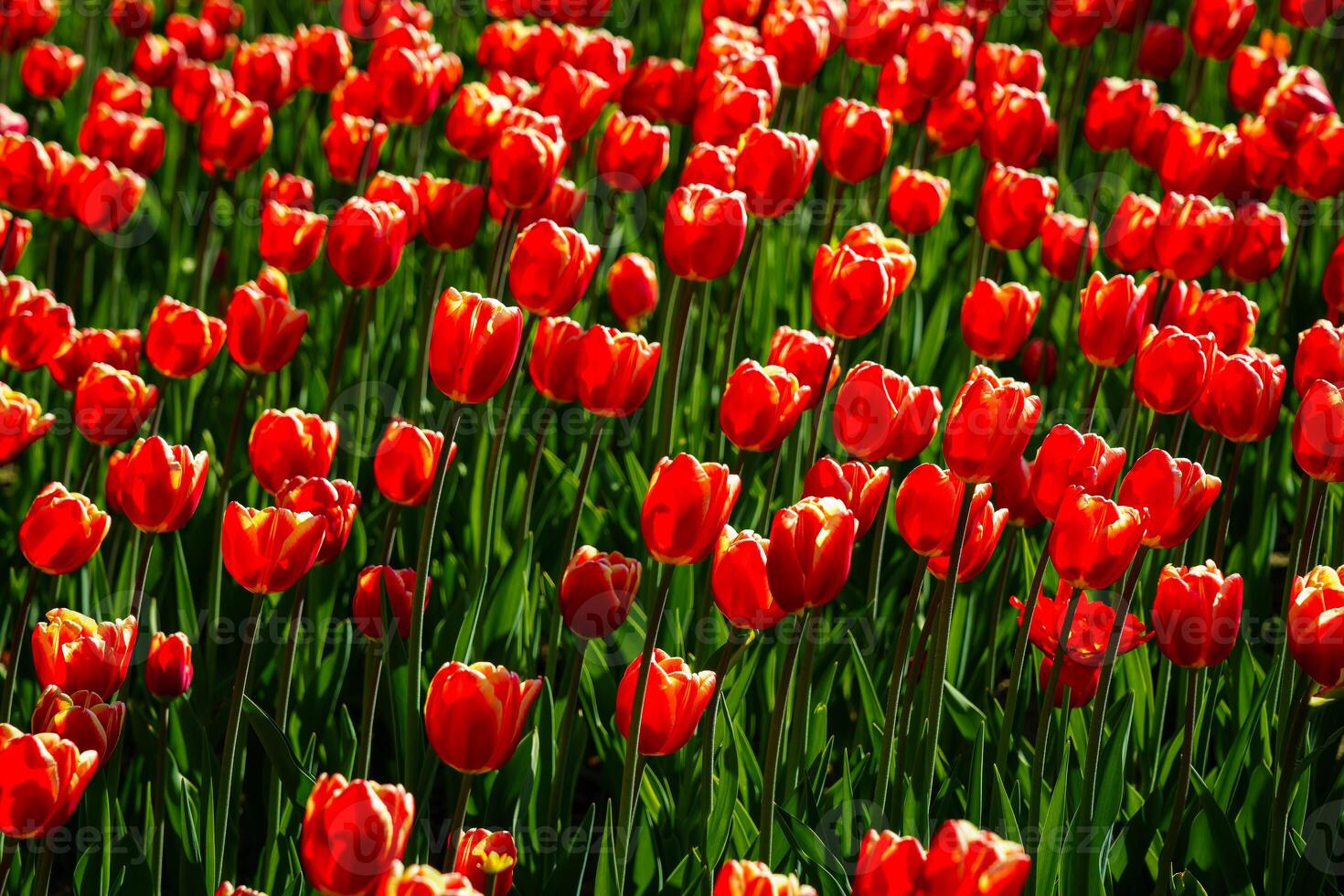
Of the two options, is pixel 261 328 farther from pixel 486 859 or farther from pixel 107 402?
pixel 486 859

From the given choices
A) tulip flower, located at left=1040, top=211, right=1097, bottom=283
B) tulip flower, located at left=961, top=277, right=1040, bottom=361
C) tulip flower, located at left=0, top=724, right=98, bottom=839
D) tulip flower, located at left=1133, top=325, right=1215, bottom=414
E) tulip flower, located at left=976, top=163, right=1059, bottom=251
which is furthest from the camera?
tulip flower, located at left=1040, top=211, right=1097, bottom=283

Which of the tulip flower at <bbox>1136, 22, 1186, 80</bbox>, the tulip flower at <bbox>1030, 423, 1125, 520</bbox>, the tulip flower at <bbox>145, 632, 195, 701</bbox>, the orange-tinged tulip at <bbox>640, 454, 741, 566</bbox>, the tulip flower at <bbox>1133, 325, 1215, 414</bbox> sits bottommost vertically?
the tulip flower at <bbox>145, 632, 195, 701</bbox>

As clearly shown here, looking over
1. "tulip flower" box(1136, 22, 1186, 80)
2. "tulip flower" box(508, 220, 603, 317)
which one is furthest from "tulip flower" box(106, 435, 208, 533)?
"tulip flower" box(1136, 22, 1186, 80)

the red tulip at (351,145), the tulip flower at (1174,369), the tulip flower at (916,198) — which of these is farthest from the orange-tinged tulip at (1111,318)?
the red tulip at (351,145)

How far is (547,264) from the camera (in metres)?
2.26

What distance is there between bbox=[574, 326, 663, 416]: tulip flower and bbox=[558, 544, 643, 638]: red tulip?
0.31m

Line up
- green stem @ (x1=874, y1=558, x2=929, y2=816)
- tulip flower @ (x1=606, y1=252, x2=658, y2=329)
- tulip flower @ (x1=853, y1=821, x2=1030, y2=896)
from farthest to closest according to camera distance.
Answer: tulip flower @ (x1=606, y1=252, x2=658, y2=329)
green stem @ (x1=874, y1=558, x2=929, y2=816)
tulip flower @ (x1=853, y1=821, x2=1030, y2=896)

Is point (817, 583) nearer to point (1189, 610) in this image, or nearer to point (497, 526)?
point (1189, 610)

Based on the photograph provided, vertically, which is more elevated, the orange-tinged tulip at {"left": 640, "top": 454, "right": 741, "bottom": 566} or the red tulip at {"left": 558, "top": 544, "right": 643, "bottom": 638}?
the orange-tinged tulip at {"left": 640, "top": 454, "right": 741, "bottom": 566}

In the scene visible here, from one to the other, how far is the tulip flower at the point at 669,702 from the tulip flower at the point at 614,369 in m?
0.49

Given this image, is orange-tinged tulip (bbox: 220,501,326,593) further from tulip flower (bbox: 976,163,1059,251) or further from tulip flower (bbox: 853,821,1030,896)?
tulip flower (bbox: 976,163,1059,251)

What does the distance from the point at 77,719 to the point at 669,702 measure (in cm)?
64

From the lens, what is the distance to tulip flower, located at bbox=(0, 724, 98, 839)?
1434 millimetres

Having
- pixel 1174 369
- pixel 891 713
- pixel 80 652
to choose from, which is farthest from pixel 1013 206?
pixel 80 652
